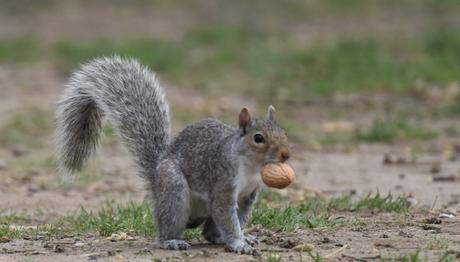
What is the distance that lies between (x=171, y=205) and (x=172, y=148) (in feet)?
1.25

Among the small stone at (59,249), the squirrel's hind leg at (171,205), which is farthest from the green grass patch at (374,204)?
the small stone at (59,249)

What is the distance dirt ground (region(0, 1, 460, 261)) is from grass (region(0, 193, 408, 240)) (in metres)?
0.13

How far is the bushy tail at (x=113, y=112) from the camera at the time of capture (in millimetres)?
6113

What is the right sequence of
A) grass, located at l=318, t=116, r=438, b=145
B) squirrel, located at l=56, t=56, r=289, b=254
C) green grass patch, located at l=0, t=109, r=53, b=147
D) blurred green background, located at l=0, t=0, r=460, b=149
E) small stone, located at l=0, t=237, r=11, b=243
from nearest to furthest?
squirrel, located at l=56, t=56, r=289, b=254, small stone, located at l=0, t=237, r=11, b=243, green grass patch, located at l=0, t=109, r=53, b=147, grass, located at l=318, t=116, r=438, b=145, blurred green background, located at l=0, t=0, r=460, b=149

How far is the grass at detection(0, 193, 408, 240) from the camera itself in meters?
6.30

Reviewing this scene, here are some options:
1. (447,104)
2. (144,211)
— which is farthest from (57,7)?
(144,211)

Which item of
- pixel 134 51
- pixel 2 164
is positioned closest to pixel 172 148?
pixel 2 164

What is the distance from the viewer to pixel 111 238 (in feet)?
19.9

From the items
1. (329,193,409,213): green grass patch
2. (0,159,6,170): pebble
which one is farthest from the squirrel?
(0,159,6,170): pebble

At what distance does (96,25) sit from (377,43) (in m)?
4.95

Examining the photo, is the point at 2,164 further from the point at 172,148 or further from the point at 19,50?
the point at 19,50

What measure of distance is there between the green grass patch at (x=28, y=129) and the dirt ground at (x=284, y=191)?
16 cm

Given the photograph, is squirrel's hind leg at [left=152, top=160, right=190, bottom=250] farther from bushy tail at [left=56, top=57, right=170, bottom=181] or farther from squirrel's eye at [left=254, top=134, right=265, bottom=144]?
squirrel's eye at [left=254, top=134, right=265, bottom=144]

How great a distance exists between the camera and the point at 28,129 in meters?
11.4
